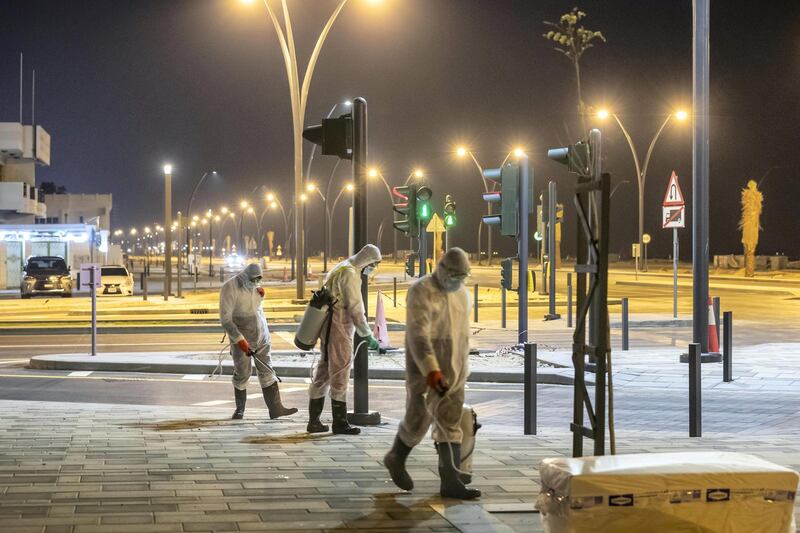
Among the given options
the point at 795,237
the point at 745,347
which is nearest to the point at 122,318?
the point at 745,347

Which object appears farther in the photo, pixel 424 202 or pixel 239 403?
pixel 424 202

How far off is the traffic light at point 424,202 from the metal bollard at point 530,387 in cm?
542

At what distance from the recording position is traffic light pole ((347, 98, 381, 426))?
10953 mm

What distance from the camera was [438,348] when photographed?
7.50 m

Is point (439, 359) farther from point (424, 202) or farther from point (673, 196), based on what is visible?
point (673, 196)

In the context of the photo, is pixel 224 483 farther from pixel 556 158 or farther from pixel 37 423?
pixel 556 158

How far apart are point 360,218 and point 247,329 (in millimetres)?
1687

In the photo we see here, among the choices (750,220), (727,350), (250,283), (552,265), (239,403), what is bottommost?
(239,403)

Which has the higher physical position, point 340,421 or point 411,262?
point 411,262

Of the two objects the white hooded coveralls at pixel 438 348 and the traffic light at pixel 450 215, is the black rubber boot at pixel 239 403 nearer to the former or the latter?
the white hooded coveralls at pixel 438 348

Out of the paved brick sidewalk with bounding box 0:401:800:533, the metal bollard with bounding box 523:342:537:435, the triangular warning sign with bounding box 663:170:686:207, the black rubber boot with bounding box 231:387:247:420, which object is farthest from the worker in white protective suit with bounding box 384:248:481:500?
the triangular warning sign with bounding box 663:170:686:207

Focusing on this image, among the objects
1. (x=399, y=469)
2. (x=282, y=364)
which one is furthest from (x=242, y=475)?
(x=282, y=364)

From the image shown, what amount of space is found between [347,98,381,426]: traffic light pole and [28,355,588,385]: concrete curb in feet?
18.3

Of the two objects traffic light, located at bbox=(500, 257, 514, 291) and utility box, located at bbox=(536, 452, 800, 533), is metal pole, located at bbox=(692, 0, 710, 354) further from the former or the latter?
utility box, located at bbox=(536, 452, 800, 533)
